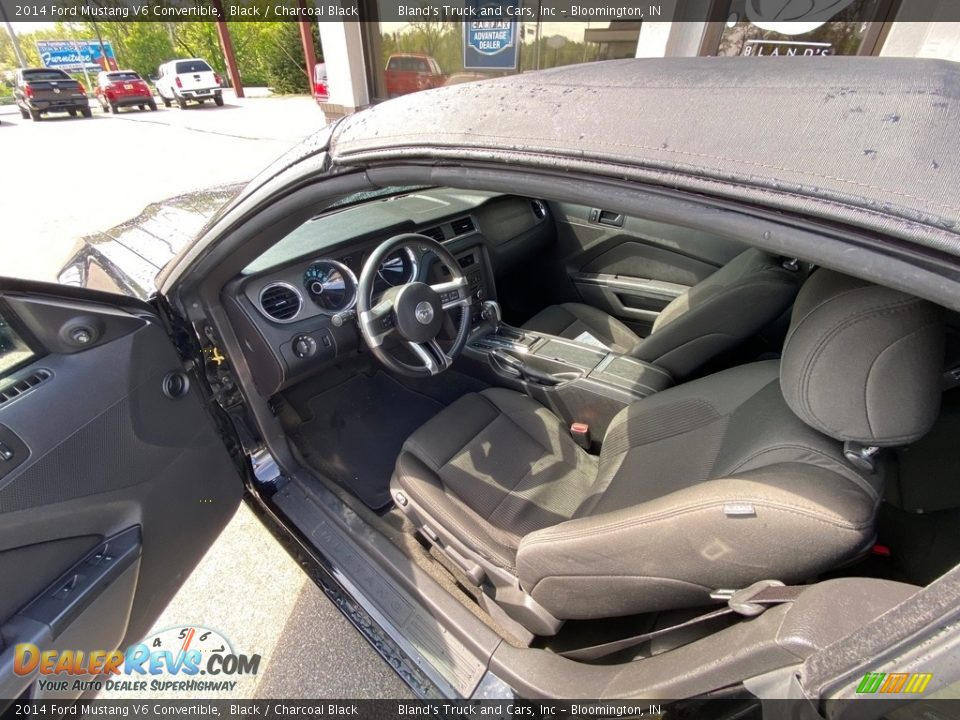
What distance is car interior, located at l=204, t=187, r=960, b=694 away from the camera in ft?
2.47

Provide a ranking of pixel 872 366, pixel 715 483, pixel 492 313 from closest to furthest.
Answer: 1. pixel 872 366
2. pixel 715 483
3. pixel 492 313

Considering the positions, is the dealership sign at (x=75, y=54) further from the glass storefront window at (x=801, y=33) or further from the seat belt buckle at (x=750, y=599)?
the seat belt buckle at (x=750, y=599)

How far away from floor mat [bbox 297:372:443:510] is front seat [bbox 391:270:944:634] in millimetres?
624

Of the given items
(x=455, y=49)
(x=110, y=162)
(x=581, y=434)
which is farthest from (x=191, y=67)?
(x=581, y=434)

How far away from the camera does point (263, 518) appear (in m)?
1.75

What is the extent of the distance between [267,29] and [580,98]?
79.3 feet

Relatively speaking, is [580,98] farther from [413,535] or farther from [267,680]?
[267,680]

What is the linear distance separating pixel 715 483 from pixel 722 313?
105 centimetres

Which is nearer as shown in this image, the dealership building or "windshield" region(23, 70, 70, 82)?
the dealership building

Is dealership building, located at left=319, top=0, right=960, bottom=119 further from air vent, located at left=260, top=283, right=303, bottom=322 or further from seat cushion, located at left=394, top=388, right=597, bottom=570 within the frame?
air vent, located at left=260, top=283, right=303, bottom=322

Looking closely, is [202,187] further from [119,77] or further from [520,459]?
[119,77]

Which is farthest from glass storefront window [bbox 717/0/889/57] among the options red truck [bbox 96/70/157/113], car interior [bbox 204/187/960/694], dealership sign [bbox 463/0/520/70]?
red truck [bbox 96/70/157/113]

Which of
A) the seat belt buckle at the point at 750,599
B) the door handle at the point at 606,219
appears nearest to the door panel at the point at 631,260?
the door handle at the point at 606,219

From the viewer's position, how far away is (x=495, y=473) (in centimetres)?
153
